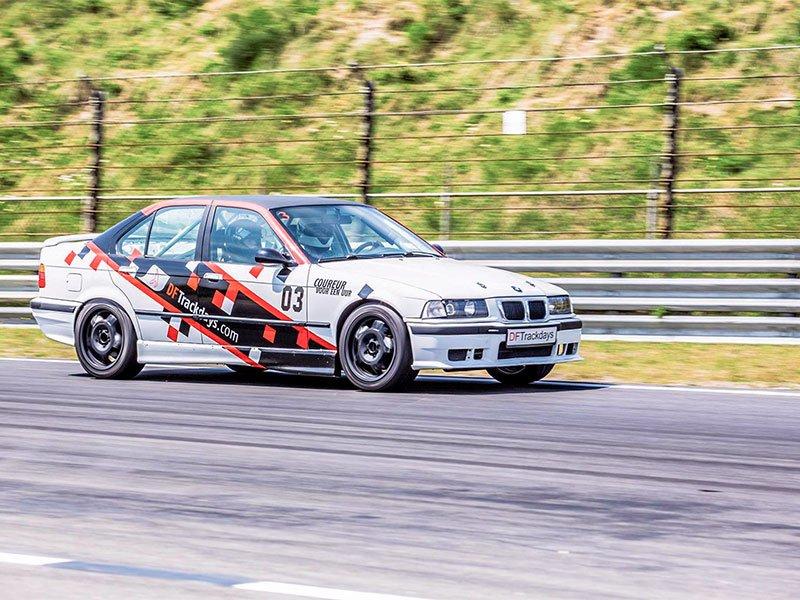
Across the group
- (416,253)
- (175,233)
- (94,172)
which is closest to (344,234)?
(416,253)

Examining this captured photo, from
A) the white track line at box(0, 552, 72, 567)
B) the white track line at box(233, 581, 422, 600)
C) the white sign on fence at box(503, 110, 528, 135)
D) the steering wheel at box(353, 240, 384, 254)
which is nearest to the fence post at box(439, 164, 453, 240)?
the white sign on fence at box(503, 110, 528, 135)

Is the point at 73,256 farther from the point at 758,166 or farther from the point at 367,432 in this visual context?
the point at 758,166

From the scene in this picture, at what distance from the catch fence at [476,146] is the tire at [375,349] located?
198 inches

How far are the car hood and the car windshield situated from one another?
21 cm

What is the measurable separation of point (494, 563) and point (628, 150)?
13.9 meters

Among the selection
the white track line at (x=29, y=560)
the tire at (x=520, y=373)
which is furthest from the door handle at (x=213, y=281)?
the white track line at (x=29, y=560)

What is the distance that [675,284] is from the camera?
1365 cm

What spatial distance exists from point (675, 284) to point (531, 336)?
339 centimetres

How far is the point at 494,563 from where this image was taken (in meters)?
5.17

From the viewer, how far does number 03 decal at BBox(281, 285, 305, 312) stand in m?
10.9

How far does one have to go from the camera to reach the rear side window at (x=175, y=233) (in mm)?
11656

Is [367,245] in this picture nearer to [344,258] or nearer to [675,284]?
[344,258]

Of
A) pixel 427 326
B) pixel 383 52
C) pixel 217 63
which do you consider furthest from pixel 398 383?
pixel 217 63

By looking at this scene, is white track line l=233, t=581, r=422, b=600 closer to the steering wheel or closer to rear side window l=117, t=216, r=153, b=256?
the steering wheel
